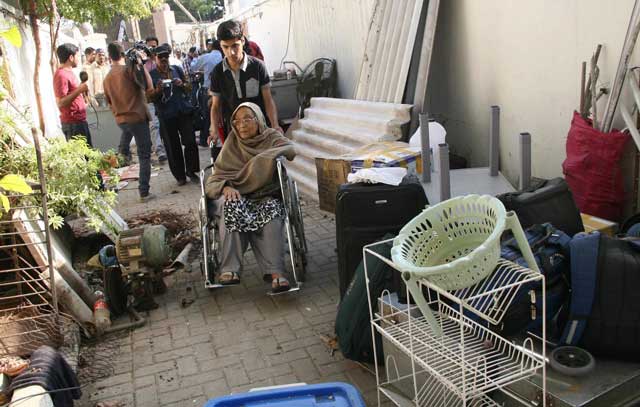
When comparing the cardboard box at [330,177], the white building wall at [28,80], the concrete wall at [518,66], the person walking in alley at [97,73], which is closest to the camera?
the concrete wall at [518,66]

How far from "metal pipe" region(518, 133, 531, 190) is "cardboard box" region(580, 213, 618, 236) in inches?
17.2

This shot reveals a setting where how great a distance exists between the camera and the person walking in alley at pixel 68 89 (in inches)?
275

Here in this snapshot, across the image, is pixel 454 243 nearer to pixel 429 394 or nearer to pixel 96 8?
pixel 429 394

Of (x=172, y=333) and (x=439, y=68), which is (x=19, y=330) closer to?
(x=172, y=333)

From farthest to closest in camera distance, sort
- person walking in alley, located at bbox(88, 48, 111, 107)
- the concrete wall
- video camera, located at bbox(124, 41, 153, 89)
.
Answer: person walking in alley, located at bbox(88, 48, 111, 107) < video camera, located at bbox(124, 41, 153, 89) < the concrete wall

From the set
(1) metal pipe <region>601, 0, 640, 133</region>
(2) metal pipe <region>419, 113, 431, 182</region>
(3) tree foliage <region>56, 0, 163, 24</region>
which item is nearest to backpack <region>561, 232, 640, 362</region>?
(1) metal pipe <region>601, 0, 640, 133</region>

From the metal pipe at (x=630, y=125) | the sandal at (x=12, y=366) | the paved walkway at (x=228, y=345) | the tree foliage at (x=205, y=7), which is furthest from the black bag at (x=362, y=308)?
the tree foliage at (x=205, y=7)

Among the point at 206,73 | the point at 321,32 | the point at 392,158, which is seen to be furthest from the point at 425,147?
the point at 321,32

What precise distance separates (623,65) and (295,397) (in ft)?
9.07

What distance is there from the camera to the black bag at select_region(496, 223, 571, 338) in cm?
231

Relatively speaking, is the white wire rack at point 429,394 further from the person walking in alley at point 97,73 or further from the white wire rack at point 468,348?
the person walking in alley at point 97,73

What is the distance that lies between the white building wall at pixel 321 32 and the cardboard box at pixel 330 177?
2644 mm

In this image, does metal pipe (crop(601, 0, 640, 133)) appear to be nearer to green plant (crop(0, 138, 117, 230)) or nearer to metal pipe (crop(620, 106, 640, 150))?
metal pipe (crop(620, 106, 640, 150))

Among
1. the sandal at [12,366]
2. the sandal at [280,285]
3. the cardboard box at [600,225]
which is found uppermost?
the cardboard box at [600,225]
